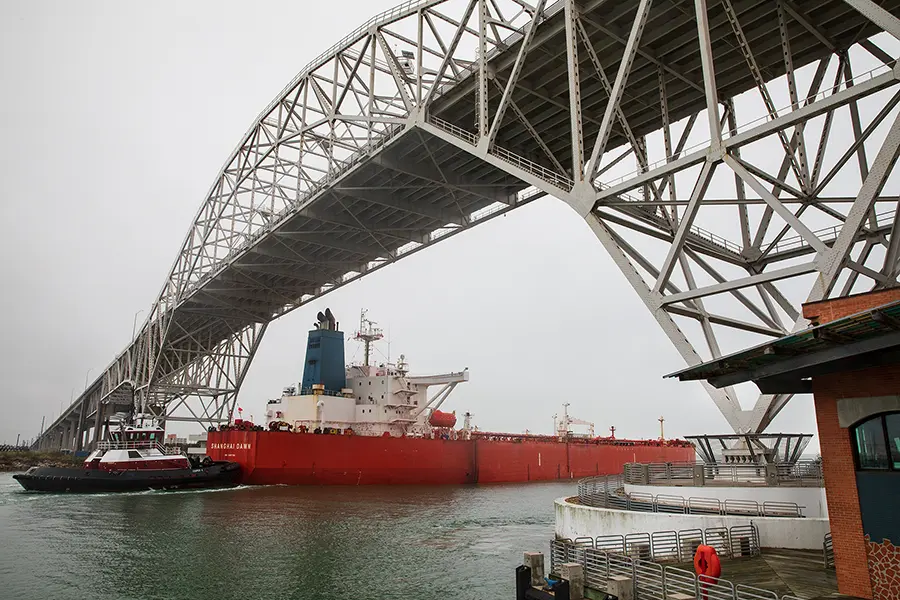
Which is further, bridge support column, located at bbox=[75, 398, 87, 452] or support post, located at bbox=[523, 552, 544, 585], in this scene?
bridge support column, located at bbox=[75, 398, 87, 452]

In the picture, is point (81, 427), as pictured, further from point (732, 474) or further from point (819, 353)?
point (819, 353)

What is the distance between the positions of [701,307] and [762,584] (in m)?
6.55

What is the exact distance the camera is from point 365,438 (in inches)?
1340

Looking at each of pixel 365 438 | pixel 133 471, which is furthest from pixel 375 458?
pixel 133 471

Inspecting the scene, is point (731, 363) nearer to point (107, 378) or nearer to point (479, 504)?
point (479, 504)

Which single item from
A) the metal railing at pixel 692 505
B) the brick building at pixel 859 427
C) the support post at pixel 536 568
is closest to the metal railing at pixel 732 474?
the metal railing at pixel 692 505

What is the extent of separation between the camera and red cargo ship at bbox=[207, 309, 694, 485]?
32312mm

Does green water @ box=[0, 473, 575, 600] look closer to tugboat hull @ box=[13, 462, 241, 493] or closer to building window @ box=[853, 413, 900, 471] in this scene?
tugboat hull @ box=[13, 462, 241, 493]

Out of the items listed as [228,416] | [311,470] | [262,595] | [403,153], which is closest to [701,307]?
[262,595]

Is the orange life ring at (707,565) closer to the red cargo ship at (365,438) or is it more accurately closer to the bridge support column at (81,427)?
the red cargo ship at (365,438)

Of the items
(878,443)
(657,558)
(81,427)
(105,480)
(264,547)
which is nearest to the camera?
(878,443)

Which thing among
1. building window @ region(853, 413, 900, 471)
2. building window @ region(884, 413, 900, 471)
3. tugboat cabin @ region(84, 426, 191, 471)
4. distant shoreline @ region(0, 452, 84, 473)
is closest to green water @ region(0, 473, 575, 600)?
tugboat cabin @ region(84, 426, 191, 471)

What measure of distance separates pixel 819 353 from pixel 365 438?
28755 millimetres

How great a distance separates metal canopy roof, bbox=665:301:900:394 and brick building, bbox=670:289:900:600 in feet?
0.04
